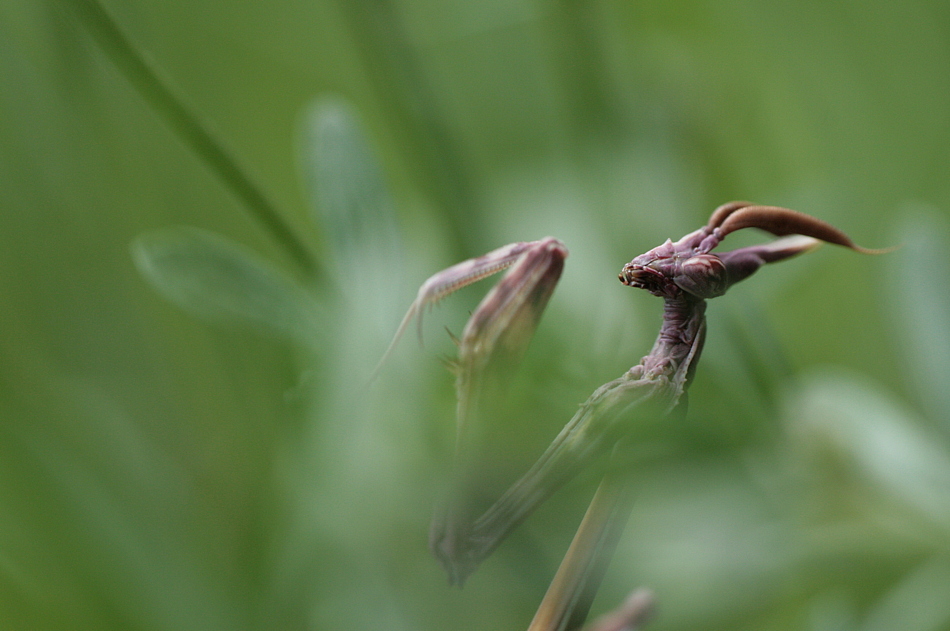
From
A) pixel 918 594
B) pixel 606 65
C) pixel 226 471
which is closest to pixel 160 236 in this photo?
pixel 226 471

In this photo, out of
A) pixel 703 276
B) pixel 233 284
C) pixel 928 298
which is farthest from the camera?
pixel 928 298

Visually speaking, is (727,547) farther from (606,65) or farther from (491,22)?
(491,22)

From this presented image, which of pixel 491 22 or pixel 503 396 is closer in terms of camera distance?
pixel 503 396

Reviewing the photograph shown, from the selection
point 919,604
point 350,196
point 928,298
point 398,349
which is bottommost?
point 919,604

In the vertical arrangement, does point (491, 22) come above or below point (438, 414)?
above

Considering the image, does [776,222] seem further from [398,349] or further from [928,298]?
[928,298]

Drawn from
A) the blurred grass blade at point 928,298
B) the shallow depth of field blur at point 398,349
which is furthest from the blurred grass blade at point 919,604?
the blurred grass blade at point 928,298

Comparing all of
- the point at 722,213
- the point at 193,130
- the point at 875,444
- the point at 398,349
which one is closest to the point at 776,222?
the point at 722,213
